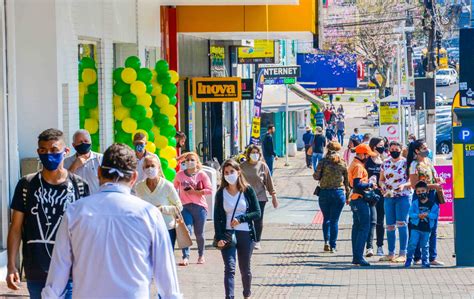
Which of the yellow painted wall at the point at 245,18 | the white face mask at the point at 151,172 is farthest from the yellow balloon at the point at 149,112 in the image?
the white face mask at the point at 151,172

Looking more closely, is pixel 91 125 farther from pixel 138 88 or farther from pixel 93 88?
pixel 138 88

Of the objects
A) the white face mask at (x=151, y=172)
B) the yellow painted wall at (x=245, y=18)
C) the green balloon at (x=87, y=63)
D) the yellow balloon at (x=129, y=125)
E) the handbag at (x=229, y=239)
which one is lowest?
the handbag at (x=229, y=239)

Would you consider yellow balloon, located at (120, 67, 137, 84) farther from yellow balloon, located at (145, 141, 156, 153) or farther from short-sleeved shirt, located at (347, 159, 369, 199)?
short-sleeved shirt, located at (347, 159, 369, 199)

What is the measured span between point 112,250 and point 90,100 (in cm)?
1081

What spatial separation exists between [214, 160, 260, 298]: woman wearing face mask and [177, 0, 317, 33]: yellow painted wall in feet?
37.1

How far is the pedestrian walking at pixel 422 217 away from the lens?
48.9ft

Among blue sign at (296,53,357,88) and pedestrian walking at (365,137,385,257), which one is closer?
pedestrian walking at (365,137,385,257)

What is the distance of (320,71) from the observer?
60.5 meters

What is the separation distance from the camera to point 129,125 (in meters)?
17.3

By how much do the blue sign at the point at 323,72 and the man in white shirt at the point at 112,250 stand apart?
53542 millimetres

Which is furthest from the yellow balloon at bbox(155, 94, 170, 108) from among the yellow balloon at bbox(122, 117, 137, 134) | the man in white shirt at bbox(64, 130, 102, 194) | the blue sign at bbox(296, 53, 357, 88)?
the blue sign at bbox(296, 53, 357, 88)

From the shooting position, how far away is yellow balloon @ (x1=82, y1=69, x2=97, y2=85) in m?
16.7

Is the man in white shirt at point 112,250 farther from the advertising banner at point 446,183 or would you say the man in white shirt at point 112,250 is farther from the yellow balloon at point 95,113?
the advertising banner at point 446,183

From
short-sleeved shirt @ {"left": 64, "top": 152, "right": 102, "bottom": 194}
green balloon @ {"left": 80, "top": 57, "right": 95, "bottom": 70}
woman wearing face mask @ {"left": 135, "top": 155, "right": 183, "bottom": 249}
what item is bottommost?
woman wearing face mask @ {"left": 135, "top": 155, "right": 183, "bottom": 249}
